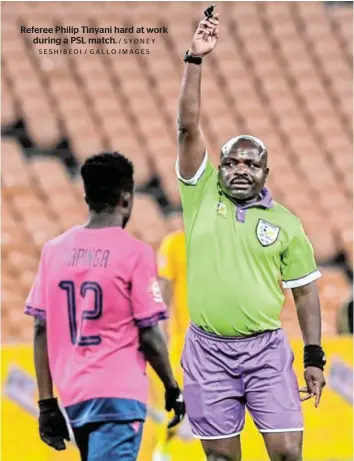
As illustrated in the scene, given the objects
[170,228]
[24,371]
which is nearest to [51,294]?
[24,371]

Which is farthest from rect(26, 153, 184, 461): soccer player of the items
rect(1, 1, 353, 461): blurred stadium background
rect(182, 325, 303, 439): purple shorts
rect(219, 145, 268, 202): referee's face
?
rect(1, 1, 353, 461): blurred stadium background

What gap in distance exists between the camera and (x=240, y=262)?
5367mm

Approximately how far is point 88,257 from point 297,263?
0.94 meters

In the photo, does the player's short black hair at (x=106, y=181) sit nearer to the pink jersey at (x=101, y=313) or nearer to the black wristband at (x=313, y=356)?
the pink jersey at (x=101, y=313)

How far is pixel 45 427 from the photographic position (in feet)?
17.3

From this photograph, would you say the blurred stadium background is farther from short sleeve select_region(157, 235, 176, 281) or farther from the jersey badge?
the jersey badge

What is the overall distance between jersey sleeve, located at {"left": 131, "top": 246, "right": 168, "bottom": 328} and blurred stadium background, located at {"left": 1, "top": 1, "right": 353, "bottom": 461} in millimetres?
6257

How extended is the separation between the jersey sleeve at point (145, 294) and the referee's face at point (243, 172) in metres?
0.56

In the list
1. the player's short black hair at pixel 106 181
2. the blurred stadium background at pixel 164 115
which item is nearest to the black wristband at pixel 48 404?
the player's short black hair at pixel 106 181

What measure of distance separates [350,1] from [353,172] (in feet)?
11.4

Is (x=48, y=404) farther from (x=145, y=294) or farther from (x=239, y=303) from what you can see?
(x=239, y=303)

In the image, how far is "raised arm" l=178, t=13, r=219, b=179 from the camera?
534cm

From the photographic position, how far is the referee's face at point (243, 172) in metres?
5.44

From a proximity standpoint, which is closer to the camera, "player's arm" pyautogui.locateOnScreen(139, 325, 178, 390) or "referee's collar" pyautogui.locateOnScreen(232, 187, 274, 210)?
"player's arm" pyautogui.locateOnScreen(139, 325, 178, 390)
